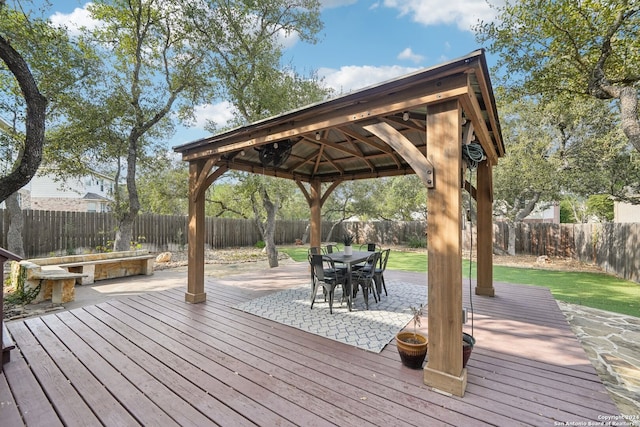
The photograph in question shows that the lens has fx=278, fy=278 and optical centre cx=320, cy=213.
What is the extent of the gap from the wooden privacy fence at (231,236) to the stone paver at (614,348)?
13.1 ft

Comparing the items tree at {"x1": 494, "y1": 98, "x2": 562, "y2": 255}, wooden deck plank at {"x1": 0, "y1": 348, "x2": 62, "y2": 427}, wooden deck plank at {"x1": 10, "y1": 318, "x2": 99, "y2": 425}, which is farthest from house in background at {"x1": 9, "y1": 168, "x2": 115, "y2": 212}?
tree at {"x1": 494, "y1": 98, "x2": 562, "y2": 255}

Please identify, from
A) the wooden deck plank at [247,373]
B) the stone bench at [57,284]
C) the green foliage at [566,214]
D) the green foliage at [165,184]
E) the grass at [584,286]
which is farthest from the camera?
the green foliage at [566,214]

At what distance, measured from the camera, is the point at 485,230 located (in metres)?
4.85

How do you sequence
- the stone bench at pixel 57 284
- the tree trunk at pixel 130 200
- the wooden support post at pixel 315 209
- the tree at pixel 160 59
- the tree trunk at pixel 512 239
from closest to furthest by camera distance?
the stone bench at pixel 57 284
the wooden support post at pixel 315 209
the tree at pixel 160 59
the tree trunk at pixel 130 200
the tree trunk at pixel 512 239

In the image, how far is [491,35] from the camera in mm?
6000

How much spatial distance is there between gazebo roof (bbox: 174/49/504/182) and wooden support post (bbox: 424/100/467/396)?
230mm

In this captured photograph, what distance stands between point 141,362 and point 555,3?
313 inches

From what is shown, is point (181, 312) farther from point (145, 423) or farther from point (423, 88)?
point (423, 88)

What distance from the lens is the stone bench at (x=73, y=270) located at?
469cm

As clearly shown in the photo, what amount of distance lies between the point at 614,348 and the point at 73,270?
30.5 ft

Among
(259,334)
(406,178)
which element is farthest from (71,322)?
(406,178)

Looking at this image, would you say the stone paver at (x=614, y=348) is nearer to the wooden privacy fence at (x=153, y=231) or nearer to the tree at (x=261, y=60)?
the tree at (x=261, y=60)

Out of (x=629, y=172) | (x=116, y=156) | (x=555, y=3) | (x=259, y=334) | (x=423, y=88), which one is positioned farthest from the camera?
(x=116, y=156)

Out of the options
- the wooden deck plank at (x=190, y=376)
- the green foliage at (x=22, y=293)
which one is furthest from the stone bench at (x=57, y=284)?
the wooden deck plank at (x=190, y=376)
